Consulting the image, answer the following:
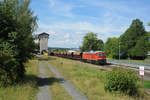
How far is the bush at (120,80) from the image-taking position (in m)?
11.2

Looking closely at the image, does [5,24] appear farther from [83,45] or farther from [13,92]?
[83,45]

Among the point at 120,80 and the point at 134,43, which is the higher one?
the point at 134,43

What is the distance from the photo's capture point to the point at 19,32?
12164 millimetres

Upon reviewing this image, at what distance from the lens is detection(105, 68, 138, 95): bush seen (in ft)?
36.8

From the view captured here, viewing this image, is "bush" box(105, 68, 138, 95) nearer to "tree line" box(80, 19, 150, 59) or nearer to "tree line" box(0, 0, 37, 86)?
"tree line" box(0, 0, 37, 86)

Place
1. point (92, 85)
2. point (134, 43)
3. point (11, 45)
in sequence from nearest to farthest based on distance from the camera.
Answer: point (11, 45)
point (92, 85)
point (134, 43)

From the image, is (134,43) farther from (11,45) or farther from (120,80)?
(11,45)

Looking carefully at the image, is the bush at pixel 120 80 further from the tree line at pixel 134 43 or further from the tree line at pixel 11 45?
the tree line at pixel 134 43

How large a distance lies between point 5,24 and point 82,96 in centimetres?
712

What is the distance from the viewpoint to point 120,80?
1120 cm

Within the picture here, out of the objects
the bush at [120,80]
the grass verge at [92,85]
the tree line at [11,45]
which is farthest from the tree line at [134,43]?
the tree line at [11,45]

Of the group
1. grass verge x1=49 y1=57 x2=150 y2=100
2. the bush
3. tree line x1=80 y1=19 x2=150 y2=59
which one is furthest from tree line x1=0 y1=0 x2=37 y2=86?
tree line x1=80 y1=19 x2=150 y2=59

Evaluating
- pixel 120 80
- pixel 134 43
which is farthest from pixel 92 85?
pixel 134 43

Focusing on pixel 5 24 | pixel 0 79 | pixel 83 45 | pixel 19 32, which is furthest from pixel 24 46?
pixel 83 45
